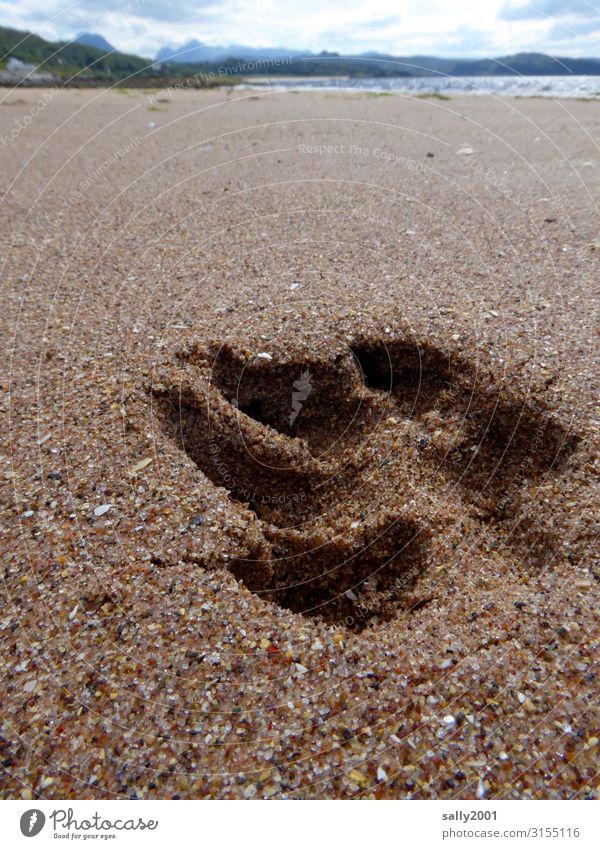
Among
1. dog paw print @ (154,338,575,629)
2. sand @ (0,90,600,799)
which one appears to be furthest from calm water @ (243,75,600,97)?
dog paw print @ (154,338,575,629)

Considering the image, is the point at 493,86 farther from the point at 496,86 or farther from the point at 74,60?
the point at 74,60

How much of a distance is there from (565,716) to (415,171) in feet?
25.0

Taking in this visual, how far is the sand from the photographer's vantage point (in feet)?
7.38

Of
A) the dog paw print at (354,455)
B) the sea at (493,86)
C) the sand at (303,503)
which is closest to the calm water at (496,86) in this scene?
the sea at (493,86)

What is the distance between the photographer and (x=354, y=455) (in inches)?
143

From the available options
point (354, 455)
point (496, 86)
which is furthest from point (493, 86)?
point (354, 455)

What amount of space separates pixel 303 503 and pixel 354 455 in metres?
0.45

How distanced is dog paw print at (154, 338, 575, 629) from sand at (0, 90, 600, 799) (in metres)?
0.02

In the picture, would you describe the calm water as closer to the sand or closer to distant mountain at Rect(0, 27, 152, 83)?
distant mountain at Rect(0, 27, 152, 83)

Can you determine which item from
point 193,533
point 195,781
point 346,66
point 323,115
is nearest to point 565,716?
point 195,781

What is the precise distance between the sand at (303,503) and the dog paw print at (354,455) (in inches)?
0.6

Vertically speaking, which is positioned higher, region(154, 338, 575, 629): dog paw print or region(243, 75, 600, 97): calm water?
region(243, 75, 600, 97): calm water

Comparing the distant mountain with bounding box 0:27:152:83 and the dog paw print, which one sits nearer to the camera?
the dog paw print

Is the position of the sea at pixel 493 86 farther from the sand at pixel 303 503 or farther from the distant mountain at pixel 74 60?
the sand at pixel 303 503
